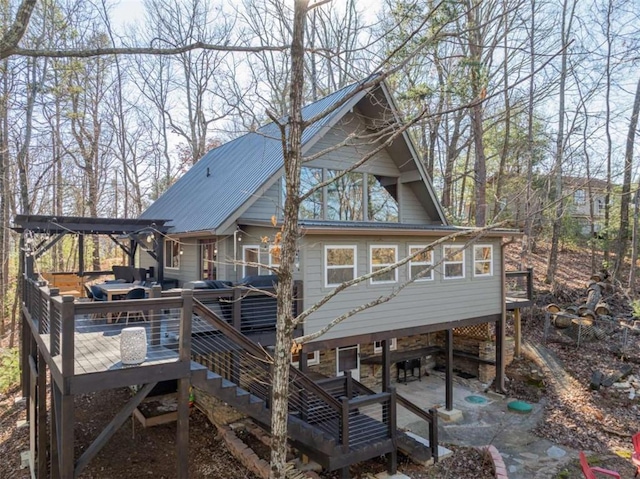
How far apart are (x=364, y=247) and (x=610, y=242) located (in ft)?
59.3

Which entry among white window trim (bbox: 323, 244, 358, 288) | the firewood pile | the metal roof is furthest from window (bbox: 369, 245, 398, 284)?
the firewood pile

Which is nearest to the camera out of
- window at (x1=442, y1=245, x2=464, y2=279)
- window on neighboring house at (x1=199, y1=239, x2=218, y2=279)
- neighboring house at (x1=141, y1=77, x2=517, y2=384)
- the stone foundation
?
neighboring house at (x1=141, y1=77, x2=517, y2=384)

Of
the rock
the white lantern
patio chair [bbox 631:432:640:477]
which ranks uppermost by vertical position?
the white lantern

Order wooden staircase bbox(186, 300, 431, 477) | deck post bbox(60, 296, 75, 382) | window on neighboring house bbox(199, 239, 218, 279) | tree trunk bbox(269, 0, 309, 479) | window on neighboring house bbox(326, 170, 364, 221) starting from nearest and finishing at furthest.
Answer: tree trunk bbox(269, 0, 309, 479) < deck post bbox(60, 296, 75, 382) < wooden staircase bbox(186, 300, 431, 477) < window on neighboring house bbox(199, 239, 218, 279) < window on neighboring house bbox(326, 170, 364, 221)

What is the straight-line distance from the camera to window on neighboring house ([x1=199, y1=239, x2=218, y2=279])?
11.5 metres

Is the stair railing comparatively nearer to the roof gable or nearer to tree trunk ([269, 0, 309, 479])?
tree trunk ([269, 0, 309, 479])

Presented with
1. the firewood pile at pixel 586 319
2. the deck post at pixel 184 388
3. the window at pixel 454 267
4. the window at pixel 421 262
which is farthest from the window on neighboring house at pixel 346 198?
the firewood pile at pixel 586 319

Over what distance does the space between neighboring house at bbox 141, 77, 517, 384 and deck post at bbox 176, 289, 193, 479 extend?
10.8ft

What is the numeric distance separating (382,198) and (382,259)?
3.35 metres

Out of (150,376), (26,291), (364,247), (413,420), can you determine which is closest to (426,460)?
(413,420)

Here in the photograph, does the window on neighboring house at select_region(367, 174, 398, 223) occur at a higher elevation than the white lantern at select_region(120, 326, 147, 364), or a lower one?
higher

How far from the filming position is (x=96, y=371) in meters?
4.86

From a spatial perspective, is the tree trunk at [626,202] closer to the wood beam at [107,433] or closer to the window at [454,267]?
the window at [454,267]

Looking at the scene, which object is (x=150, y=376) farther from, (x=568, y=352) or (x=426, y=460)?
(x=568, y=352)
